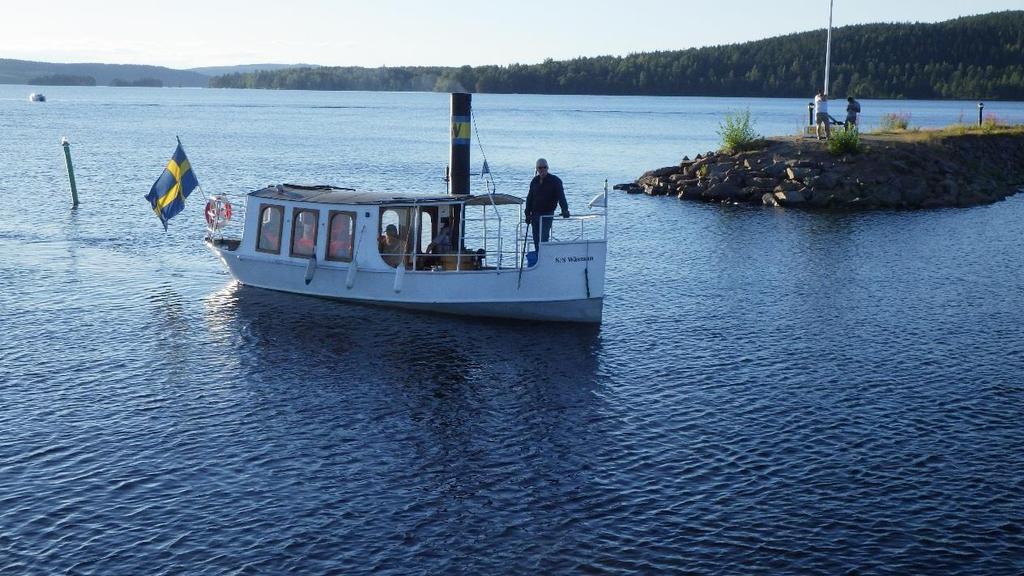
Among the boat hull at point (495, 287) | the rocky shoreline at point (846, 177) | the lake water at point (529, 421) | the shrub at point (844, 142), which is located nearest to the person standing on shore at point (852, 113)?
the shrub at point (844, 142)

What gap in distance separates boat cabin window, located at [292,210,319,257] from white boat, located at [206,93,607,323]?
0.09 feet

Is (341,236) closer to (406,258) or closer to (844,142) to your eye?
(406,258)

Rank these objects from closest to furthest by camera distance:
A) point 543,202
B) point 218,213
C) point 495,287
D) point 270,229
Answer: point 543,202 → point 495,287 → point 270,229 → point 218,213

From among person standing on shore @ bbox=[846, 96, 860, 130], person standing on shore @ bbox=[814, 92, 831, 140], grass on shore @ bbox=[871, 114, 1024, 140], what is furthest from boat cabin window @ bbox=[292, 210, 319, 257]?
grass on shore @ bbox=[871, 114, 1024, 140]

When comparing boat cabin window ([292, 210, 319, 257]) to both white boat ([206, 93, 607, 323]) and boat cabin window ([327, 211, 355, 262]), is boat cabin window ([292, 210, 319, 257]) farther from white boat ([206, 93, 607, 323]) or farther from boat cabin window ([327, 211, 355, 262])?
boat cabin window ([327, 211, 355, 262])

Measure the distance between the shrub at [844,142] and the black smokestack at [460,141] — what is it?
28108 mm

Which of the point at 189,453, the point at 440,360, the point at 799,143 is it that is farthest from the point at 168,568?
the point at 799,143

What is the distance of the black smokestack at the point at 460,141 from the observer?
30594mm

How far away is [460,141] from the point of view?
31.0m

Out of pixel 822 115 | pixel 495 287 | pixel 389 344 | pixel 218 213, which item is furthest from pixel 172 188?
pixel 822 115

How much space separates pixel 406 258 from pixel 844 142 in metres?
31.8

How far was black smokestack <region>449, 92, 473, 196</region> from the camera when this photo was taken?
30594 millimetres

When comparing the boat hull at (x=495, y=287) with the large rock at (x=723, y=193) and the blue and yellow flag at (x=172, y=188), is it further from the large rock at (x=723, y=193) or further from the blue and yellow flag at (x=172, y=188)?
the large rock at (x=723, y=193)

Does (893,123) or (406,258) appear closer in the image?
(406,258)
